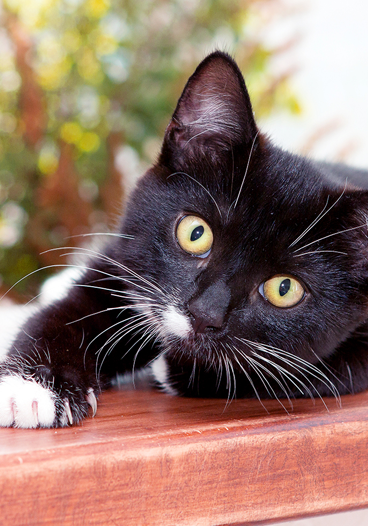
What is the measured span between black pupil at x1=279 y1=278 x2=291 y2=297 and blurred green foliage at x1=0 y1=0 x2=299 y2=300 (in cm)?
222

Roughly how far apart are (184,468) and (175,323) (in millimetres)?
366

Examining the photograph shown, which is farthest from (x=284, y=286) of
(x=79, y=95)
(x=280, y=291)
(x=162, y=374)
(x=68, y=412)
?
(x=79, y=95)

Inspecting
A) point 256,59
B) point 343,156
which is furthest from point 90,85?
point 343,156

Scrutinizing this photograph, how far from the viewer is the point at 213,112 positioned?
1233 mm

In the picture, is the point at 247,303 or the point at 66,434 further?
the point at 247,303

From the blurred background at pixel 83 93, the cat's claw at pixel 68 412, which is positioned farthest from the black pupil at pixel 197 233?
the blurred background at pixel 83 93

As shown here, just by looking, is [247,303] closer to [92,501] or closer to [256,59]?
[92,501]

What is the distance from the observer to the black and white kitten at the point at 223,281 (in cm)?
108

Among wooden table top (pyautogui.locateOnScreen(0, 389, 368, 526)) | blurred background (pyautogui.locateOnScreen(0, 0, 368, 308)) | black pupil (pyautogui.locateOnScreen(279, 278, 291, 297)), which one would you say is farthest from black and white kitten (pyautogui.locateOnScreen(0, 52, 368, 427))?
blurred background (pyautogui.locateOnScreen(0, 0, 368, 308))

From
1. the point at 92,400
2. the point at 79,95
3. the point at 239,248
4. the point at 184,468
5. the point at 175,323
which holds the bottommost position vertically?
the point at 184,468

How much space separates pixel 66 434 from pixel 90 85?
8.66 ft

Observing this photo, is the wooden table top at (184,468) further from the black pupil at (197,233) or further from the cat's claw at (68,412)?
the black pupil at (197,233)

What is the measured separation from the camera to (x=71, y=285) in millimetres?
1407

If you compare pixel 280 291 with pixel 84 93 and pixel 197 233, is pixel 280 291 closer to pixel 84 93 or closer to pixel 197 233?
pixel 197 233
